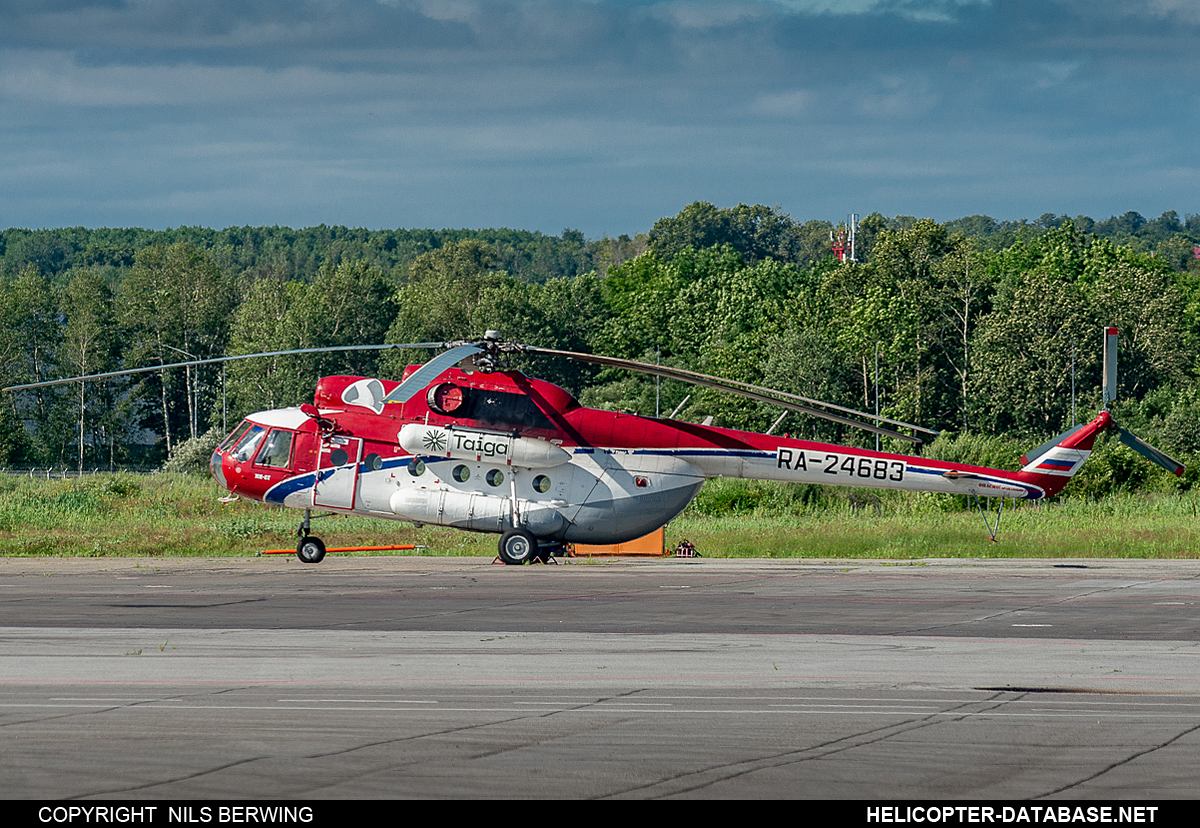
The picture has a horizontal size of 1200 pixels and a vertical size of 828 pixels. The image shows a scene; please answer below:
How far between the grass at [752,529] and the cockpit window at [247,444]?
3.72 meters

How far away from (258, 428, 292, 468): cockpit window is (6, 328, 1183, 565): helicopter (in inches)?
1.7

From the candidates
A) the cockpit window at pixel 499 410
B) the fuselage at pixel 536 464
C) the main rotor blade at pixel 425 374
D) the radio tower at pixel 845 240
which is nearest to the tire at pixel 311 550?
the fuselage at pixel 536 464

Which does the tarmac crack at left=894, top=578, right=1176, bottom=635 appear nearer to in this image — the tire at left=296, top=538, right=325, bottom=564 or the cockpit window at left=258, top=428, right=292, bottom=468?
the tire at left=296, top=538, right=325, bottom=564

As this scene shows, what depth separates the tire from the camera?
88.5 ft

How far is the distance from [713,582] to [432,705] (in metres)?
11.7

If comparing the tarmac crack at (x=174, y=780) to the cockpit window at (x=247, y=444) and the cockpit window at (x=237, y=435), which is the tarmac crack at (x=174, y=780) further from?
the cockpit window at (x=237, y=435)

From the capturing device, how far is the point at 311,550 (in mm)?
26984

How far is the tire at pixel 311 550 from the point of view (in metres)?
27.0

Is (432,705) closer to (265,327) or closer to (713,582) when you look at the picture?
(713,582)

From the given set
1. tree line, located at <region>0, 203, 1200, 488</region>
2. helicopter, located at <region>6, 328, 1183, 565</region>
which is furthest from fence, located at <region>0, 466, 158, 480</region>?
helicopter, located at <region>6, 328, 1183, 565</region>

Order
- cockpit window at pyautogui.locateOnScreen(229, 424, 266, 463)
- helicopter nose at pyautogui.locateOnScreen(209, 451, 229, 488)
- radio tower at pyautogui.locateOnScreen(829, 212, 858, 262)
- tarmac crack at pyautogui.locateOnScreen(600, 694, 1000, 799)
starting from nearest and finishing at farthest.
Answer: tarmac crack at pyautogui.locateOnScreen(600, 694, 1000, 799) < cockpit window at pyautogui.locateOnScreen(229, 424, 266, 463) < helicopter nose at pyautogui.locateOnScreen(209, 451, 229, 488) < radio tower at pyautogui.locateOnScreen(829, 212, 858, 262)

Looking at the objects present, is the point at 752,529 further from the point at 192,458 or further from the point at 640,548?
the point at 192,458

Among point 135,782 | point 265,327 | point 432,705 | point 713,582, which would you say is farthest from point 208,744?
point 265,327

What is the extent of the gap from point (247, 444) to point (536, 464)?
6.39m
